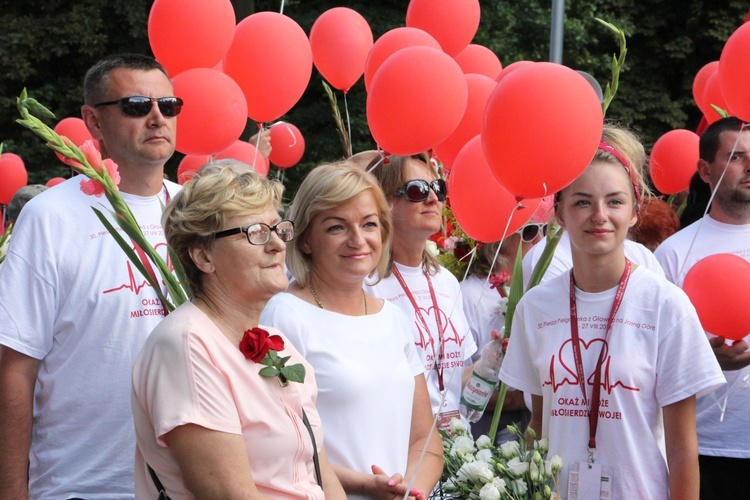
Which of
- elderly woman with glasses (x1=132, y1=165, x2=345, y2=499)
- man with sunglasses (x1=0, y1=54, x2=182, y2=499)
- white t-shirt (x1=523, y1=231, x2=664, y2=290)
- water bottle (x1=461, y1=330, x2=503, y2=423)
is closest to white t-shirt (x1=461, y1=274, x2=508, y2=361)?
white t-shirt (x1=523, y1=231, x2=664, y2=290)

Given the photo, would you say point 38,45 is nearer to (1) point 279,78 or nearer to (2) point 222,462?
(1) point 279,78

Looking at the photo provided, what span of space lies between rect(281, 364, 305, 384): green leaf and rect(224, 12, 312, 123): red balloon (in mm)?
2577

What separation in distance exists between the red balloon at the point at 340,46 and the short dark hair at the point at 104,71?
2.80m

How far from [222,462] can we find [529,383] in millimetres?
1322

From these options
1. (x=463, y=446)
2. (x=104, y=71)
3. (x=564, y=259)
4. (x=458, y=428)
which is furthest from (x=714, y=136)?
(x=104, y=71)

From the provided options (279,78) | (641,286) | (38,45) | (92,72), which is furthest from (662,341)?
(38,45)

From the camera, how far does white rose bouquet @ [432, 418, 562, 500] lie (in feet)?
9.43

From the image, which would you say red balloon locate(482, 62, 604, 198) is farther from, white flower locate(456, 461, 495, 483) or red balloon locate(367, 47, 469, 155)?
white flower locate(456, 461, 495, 483)

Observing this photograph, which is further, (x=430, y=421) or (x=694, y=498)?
(x=430, y=421)

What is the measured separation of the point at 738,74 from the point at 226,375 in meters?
2.77

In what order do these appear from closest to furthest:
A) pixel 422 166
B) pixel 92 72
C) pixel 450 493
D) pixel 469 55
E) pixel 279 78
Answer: pixel 450 493 → pixel 92 72 → pixel 422 166 → pixel 279 78 → pixel 469 55

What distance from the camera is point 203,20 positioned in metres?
4.47

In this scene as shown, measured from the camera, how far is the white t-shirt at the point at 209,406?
2.23 metres

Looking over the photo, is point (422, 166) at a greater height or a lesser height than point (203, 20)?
lesser
